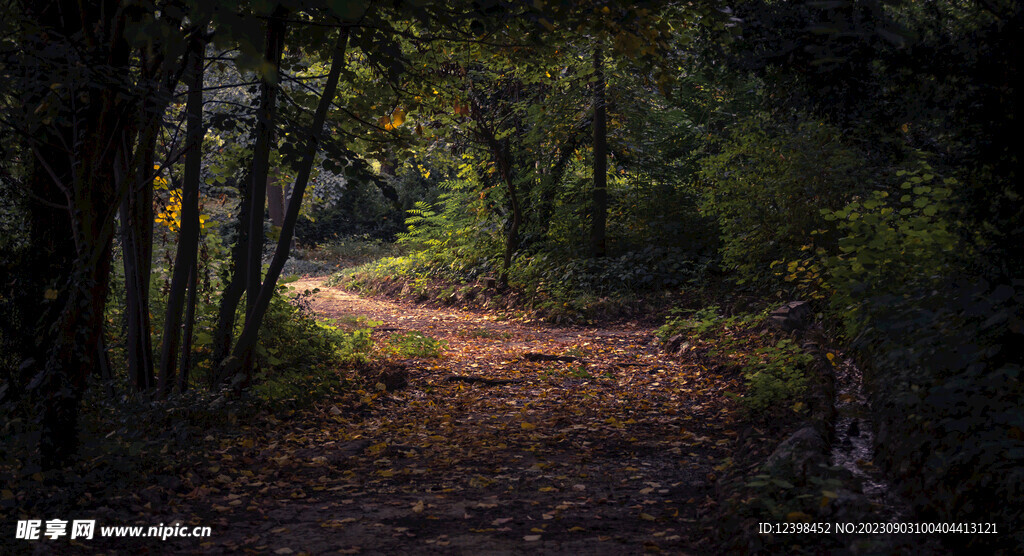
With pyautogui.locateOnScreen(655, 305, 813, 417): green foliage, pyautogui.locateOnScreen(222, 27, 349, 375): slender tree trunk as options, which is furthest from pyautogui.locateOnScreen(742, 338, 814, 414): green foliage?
pyautogui.locateOnScreen(222, 27, 349, 375): slender tree trunk

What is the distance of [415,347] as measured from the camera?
909cm

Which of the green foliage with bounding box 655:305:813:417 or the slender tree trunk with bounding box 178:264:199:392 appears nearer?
the green foliage with bounding box 655:305:813:417

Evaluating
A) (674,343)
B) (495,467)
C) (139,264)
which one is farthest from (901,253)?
(139,264)

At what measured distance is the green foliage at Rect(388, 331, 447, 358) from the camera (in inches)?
349

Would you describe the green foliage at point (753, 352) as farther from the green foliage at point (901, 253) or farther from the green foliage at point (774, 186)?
the green foliage at point (774, 186)

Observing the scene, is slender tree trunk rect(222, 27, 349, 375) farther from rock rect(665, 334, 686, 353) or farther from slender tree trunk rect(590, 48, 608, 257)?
slender tree trunk rect(590, 48, 608, 257)

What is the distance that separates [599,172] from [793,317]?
6.63 m

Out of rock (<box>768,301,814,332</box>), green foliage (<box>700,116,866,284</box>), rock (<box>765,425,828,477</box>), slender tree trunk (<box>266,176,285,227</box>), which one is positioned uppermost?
slender tree trunk (<box>266,176,285,227</box>)

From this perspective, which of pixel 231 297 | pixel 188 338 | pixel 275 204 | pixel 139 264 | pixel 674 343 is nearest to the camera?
pixel 139 264

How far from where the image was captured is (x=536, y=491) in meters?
4.14

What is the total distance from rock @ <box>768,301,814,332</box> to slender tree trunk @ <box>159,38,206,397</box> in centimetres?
602

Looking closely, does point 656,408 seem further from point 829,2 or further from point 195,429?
point 829,2

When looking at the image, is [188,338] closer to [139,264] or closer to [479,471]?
[139,264]

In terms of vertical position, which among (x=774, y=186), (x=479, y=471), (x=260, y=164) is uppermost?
(x=774, y=186)
